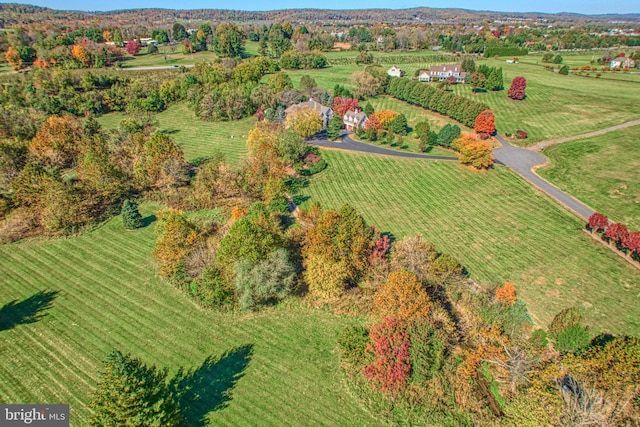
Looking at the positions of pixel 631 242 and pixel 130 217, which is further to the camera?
pixel 130 217

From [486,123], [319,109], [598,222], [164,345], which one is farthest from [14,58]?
[598,222]

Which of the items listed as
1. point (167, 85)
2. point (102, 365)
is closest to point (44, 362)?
point (102, 365)

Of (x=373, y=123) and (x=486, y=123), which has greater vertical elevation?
(x=486, y=123)

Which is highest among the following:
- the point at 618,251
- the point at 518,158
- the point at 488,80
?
the point at 488,80

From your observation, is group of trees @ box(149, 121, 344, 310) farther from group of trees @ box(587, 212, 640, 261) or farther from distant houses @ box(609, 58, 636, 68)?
distant houses @ box(609, 58, 636, 68)

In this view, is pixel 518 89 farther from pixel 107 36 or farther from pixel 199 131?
pixel 107 36
